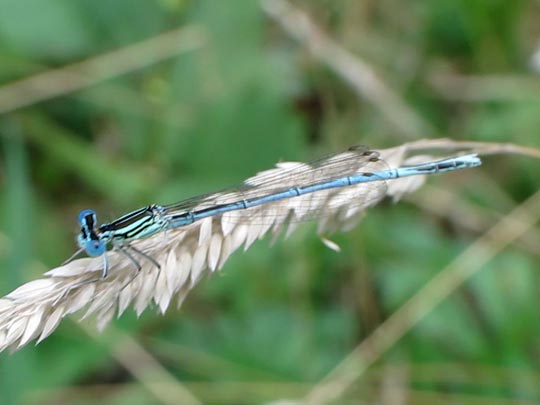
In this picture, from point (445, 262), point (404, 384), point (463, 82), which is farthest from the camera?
point (463, 82)

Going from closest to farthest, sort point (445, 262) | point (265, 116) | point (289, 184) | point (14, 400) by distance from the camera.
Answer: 1. point (289, 184)
2. point (14, 400)
3. point (445, 262)
4. point (265, 116)

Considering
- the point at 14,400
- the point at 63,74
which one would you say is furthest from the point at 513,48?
the point at 14,400

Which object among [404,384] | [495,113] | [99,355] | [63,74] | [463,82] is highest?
[63,74]

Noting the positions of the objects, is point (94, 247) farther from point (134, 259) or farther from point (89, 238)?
point (134, 259)

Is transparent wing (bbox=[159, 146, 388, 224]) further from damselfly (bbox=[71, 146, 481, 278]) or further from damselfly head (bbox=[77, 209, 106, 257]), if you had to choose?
damselfly head (bbox=[77, 209, 106, 257])

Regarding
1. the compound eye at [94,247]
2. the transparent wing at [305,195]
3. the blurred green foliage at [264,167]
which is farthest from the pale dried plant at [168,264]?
the blurred green foliage at [264,167]

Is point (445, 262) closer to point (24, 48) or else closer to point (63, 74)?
point (63, 74)

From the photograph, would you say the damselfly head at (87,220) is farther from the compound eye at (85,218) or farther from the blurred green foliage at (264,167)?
the blurred green foliage at (264,167)

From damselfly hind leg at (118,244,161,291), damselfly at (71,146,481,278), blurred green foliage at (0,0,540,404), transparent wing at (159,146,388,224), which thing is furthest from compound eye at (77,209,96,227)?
blurred green foliage at (0,0,540,404)
